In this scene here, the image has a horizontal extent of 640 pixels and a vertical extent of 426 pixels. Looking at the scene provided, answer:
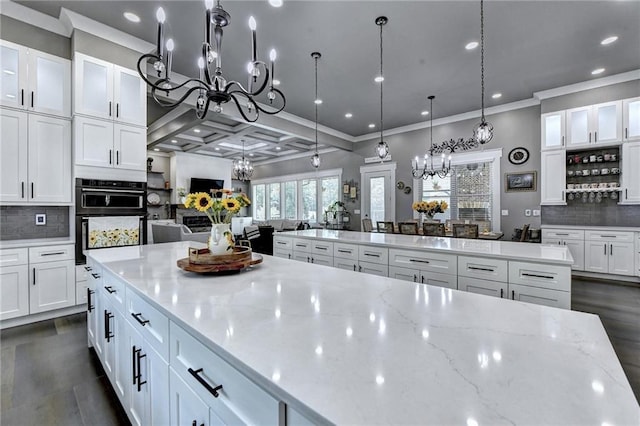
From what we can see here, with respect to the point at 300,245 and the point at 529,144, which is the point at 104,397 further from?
the point at 529,144

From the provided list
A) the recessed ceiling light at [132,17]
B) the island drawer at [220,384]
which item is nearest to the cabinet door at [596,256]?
the island drawer at [220,384]

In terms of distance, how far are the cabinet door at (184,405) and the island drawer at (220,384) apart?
0.09 feet

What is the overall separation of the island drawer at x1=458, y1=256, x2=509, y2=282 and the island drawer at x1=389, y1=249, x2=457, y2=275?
0.07 meters

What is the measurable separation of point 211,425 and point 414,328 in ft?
2.40

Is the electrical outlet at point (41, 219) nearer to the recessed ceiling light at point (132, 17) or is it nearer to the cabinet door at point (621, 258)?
the recessed ceiling light at point (132, 17)

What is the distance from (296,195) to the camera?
1032cm

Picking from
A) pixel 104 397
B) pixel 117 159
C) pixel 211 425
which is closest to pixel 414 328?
pixel 211 425

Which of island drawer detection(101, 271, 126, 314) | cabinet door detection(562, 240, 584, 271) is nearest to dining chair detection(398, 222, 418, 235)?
cabinet door detection(562, 240, 584, 271)

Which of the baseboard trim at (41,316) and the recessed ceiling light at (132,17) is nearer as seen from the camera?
the baseboard trim at (41,316)

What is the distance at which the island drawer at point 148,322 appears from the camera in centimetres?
115

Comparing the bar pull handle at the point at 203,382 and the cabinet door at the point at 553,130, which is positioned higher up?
the cabinet door at the point at 553,130

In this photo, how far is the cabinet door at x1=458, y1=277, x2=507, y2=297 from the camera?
2.11 meters

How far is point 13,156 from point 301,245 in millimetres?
3312

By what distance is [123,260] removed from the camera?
78.0 inches
